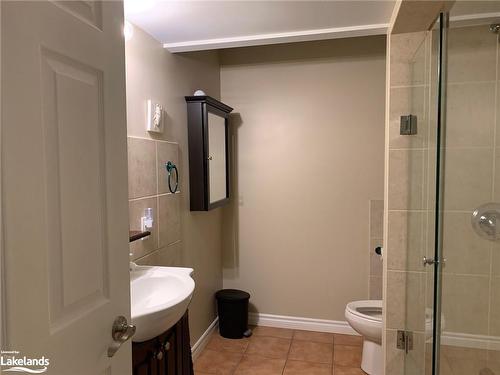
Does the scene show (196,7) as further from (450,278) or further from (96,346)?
(450,278)

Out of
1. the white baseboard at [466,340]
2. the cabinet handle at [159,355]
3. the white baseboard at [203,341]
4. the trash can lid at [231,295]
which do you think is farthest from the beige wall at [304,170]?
the cabinet handle at [159,355]

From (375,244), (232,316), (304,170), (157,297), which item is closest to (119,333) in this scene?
(157,297)

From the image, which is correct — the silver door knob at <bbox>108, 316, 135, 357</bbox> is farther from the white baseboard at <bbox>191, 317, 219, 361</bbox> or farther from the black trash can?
the black trash can

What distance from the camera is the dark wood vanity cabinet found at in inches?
54.3

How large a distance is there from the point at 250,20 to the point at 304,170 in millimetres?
1421

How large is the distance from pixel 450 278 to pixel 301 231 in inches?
60.9

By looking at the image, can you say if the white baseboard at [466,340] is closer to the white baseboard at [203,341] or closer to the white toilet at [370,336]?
the white toilet at [370,336]

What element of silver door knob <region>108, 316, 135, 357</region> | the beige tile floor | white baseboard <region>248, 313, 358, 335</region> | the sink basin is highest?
silver door knob <region>108, 316, 135, 357</region>

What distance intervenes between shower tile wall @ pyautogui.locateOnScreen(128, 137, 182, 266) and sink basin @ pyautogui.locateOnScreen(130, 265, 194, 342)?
212 mm

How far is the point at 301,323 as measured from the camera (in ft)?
10.4

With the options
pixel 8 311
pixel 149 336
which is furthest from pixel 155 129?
pixel 8 311

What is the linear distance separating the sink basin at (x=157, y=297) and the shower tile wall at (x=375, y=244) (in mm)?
1766

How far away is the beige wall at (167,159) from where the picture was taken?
1.94m

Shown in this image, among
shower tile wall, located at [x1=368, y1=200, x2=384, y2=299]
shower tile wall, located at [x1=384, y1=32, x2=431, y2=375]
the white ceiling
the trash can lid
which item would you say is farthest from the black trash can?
the white ceiling
